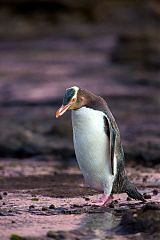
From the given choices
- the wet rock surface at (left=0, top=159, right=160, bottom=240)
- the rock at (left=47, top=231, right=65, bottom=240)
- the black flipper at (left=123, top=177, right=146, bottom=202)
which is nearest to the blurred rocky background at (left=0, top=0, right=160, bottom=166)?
the wet rock surface at (left=0, top=159, right=160, bottom=240)

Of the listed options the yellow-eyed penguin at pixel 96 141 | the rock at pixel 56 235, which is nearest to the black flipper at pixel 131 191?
the yellow-eyed penguin at pixel 96 141

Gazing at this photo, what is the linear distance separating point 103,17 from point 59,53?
27.9 feet

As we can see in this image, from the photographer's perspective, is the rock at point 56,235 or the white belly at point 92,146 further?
the white belly at point 92,146

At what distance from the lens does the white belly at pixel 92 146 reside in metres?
7.49

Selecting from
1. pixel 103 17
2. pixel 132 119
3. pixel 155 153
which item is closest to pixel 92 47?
pixel 103 17

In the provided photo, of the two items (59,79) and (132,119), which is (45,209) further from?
(59,79)

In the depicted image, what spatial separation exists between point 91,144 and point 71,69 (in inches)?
694

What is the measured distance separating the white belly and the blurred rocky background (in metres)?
4.52

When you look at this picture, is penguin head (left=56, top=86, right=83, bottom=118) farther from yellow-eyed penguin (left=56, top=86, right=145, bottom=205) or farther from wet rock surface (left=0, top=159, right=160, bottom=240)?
Answer: wet rock surface (left=0, top=159, right=160, bottom=240)

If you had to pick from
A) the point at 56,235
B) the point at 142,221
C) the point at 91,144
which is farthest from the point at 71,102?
the point at 56,235

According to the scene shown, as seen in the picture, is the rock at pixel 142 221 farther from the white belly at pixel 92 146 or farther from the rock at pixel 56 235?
the white belly at pixel 92 146

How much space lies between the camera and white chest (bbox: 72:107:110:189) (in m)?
7.48

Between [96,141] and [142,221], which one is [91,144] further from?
[142,221]

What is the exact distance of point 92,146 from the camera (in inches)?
299
